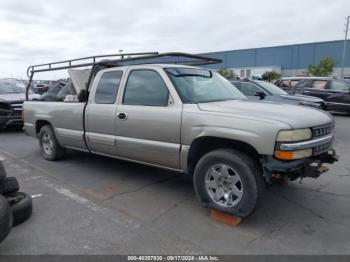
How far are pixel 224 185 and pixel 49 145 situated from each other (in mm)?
4081

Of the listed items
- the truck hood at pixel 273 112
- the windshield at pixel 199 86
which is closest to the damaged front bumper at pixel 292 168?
the truck hood at pixel 273 112

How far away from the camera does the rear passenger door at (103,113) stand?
505 cm

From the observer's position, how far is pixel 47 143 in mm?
6645

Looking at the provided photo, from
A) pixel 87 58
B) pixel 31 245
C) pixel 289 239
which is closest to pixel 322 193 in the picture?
pixel 289 239

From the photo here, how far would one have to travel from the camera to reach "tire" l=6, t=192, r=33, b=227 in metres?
3.72

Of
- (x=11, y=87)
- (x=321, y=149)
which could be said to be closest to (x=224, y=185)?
(x=321, y=149)

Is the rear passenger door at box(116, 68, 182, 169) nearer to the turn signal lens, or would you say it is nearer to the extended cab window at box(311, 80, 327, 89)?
the turn signal lens

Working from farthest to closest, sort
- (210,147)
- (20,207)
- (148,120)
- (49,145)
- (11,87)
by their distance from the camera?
1. (11,87)
2. (49,145)
3. (148,120)
4. (210,147)
5. (20,207)

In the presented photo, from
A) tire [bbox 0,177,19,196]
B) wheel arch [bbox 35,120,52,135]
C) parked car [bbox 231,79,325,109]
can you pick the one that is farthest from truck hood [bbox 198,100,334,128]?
parked car [bbox 231,79,325,109]

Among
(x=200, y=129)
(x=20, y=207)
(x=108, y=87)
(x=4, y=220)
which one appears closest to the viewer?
(x=4, y=220)

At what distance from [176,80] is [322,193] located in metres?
2.58

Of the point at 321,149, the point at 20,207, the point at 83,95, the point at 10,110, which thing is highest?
the point at 83,95

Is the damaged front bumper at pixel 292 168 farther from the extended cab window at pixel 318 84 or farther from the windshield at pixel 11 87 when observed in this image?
the extended cab window at pixel 318 84

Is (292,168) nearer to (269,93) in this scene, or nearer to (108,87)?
(108,87)
